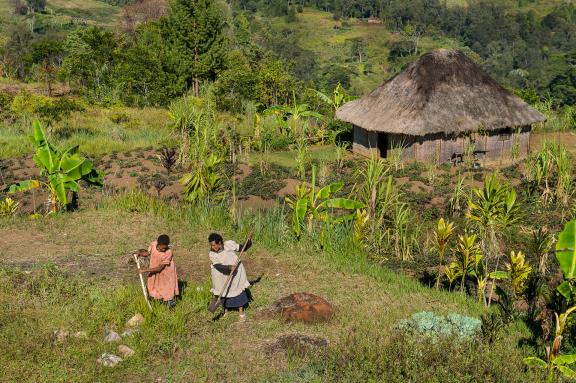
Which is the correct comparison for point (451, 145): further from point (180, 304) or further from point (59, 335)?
point (59, 335)

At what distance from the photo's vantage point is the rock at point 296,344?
22.2 ft

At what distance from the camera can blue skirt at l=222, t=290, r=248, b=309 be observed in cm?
762

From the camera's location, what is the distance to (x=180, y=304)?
25.5 ft

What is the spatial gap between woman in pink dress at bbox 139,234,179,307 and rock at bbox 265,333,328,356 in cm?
147

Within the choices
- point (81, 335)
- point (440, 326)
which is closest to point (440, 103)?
point (440, 326)

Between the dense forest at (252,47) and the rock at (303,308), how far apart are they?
55.5ft

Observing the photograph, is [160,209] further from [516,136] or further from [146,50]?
[146,50]

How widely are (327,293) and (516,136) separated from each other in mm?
11954

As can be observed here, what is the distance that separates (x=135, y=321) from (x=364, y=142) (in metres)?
13.2

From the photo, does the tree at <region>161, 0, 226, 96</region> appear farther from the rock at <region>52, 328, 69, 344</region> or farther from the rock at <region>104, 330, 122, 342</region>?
the rock at <region>104, 330, 122, 342</region>

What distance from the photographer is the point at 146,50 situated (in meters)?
29.4

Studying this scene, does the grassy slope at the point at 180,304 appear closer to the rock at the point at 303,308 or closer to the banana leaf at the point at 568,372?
the rock at the point at 303,308

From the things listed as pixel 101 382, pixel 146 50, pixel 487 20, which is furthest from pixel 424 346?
pixel 487 20

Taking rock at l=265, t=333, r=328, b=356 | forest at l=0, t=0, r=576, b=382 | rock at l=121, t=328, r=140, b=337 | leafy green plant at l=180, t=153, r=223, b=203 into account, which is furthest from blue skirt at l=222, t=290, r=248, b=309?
leafy green plant at l=180, t=153, r=223, b=203
